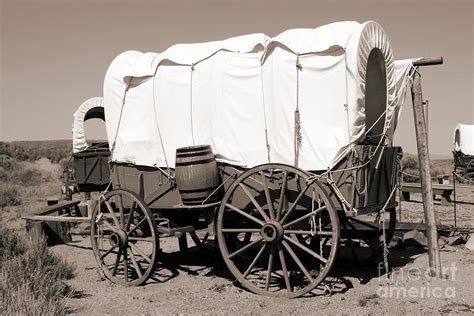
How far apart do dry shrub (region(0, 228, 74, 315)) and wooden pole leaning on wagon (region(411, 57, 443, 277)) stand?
15.4 ft

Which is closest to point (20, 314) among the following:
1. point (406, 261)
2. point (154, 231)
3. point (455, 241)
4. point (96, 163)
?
point (154, 231)

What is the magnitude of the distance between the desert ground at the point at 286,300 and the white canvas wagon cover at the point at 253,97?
160 centimetres

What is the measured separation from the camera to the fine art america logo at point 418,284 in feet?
19.8

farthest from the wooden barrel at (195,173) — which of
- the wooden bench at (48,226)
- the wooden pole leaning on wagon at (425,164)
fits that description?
the wooden bench at (48,226)

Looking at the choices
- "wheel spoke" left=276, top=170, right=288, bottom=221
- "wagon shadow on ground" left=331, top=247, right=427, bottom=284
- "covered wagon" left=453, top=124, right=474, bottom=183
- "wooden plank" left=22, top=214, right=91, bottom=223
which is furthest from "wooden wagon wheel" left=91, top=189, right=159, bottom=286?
"covered wagon" left=453, top=124, right=474, bottom=183

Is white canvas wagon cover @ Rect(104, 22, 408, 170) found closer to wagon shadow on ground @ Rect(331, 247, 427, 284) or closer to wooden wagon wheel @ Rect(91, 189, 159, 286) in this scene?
wooden wagon wheel @ Rect(91, 189, 159, 286)

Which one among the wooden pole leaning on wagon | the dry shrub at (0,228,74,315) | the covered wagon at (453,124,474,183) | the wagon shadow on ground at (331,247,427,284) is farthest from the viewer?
the covered wagon at (453,124,474,183)

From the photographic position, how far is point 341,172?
593 cm

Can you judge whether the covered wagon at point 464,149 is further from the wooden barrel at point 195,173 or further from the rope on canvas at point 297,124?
the wooden barrel at point 195,173

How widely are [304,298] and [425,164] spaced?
2.53m

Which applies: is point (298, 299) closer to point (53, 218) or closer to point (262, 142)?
point (262, 142)

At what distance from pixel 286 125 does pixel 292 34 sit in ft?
3.68

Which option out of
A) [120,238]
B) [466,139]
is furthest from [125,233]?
[466,139]

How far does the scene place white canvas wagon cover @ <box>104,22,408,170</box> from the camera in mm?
5891
